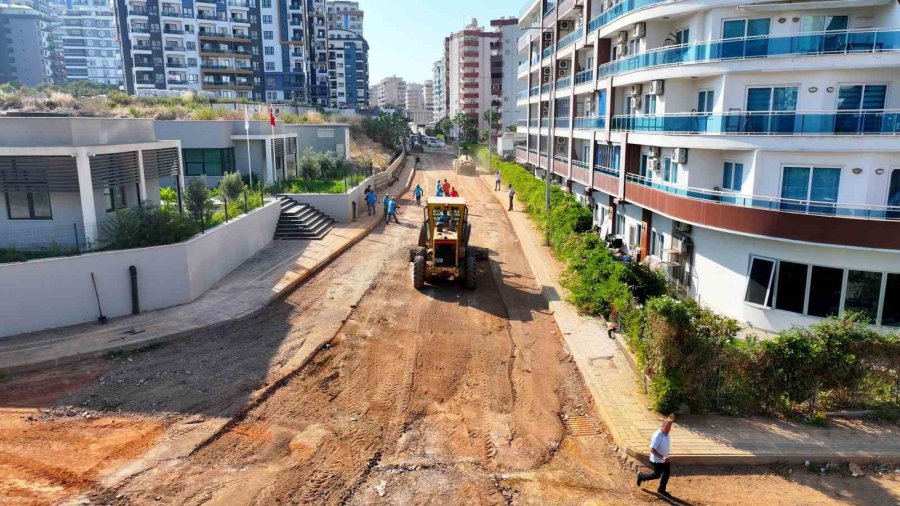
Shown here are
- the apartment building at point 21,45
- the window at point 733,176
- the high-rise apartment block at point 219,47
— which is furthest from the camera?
the apartment building at point 21,45

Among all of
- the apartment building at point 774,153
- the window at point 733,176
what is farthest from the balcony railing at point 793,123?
the window at point 733,176

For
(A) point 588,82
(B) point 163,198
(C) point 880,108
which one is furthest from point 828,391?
(B) point 163,198

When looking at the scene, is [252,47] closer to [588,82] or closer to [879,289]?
[588,82]

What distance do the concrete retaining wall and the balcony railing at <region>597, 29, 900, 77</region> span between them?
1585cm

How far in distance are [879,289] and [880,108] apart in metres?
4.94

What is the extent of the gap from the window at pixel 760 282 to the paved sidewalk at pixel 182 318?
13.3m

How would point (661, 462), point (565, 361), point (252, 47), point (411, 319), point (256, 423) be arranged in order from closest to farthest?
point (661, 462)
point (256, 423)
point (565, 361)
point (411, 319)
point (252, 47)

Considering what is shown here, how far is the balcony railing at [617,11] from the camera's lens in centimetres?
2100

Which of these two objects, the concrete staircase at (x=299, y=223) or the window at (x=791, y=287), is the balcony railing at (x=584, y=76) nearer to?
the concrete staircase at (x=299, y=223)

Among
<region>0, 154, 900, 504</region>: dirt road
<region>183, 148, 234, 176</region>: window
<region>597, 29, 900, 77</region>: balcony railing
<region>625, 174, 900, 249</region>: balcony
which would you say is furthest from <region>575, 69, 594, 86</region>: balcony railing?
<region>183, 148, 234, 176</region>: window

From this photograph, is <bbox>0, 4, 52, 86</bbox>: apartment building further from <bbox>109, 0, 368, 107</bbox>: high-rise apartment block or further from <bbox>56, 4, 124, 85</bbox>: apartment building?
<bbox>109, 0, 368, 107</bbox>: high-rise apartment block

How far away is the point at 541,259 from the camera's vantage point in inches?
938

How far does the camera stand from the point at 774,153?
16.2 metres

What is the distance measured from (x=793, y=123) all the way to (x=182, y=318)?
16.9 m
